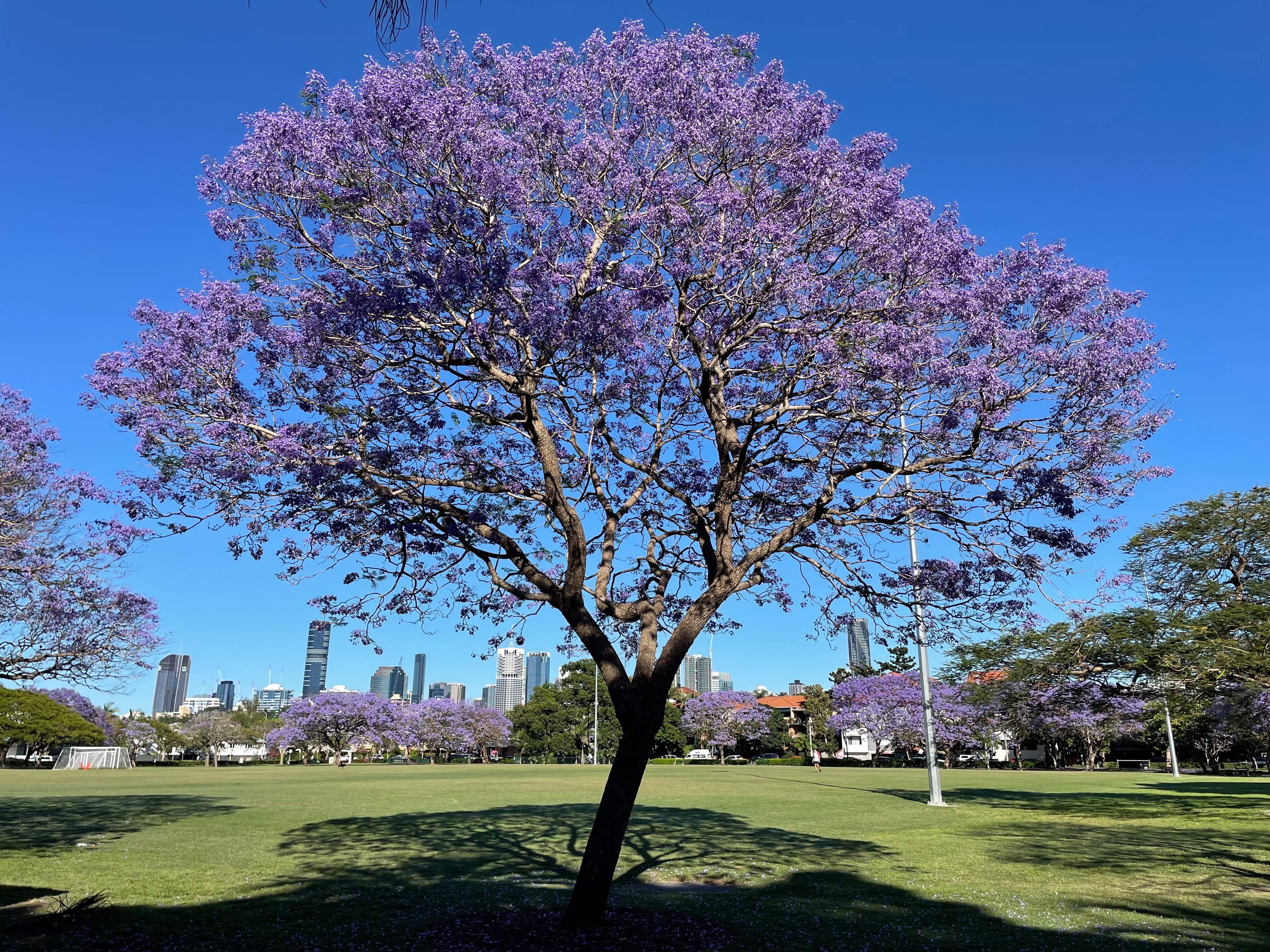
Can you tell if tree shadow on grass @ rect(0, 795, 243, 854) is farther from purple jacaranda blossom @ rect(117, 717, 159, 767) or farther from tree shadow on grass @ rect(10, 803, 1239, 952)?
purple jacaranda blossom @ rect(117, 717, 159, 767)

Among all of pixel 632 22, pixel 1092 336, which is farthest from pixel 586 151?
pixel 1092 336

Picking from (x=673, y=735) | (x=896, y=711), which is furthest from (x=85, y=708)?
(x=896, y=711)

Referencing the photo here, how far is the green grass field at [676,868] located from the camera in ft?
27.7

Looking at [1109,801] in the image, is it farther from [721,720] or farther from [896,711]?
[721,720]

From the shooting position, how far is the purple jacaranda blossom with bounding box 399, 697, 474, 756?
8162 cm

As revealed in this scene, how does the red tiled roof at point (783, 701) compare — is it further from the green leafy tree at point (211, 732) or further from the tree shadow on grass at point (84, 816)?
the tree shadow on grass at point (84, 816)

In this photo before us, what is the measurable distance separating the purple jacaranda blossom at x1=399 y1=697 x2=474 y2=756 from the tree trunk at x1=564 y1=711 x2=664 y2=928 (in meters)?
77.8

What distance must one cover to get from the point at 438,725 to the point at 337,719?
13.0 m

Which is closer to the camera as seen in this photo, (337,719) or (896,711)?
(896,711)

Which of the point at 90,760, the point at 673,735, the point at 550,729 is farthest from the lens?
the point at 550,729

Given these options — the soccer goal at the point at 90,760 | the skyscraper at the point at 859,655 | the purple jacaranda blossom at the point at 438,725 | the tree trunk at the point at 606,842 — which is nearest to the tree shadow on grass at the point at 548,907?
the tree trunk at the point at 606,842

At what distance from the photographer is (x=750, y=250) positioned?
8.77 meters

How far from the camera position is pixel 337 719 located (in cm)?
7256

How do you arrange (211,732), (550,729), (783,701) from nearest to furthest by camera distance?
(550,729) → (211,732) → (783,701)
